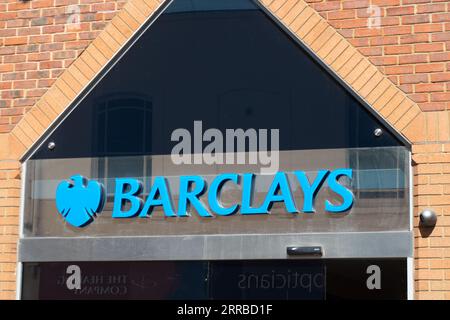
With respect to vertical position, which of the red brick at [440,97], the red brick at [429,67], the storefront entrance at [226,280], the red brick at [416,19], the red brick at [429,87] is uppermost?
the red brick at [416,19]

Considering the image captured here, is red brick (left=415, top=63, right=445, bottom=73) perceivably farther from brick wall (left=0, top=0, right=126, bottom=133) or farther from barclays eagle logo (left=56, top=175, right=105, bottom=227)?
barclays eagle logo (left=56, top=175, right=105, bottom=227)

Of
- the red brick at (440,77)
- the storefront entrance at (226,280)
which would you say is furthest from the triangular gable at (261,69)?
the storefront entrance at (226,280)

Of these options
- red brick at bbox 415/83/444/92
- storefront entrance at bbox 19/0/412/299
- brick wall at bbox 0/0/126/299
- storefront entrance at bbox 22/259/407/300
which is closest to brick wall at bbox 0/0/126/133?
brick wall at bbox 0/0/126/299

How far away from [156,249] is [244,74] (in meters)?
2.02

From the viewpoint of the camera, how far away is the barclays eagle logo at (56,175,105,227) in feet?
28.5

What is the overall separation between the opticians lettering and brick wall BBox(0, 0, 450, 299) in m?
0.67

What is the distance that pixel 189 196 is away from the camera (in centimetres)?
843

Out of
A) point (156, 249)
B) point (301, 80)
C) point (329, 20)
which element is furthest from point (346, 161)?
point (156, 249)

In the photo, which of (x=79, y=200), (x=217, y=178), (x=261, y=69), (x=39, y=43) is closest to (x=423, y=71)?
(x=261, y=69)

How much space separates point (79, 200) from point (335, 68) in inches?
119

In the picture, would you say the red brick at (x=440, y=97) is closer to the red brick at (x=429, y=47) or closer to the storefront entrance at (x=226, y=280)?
the red brick at (x=429, y=47)

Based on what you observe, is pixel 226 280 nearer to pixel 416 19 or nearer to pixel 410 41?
pixel 410 41

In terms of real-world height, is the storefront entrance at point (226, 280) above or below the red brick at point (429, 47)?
below

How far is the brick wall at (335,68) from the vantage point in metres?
7.78
